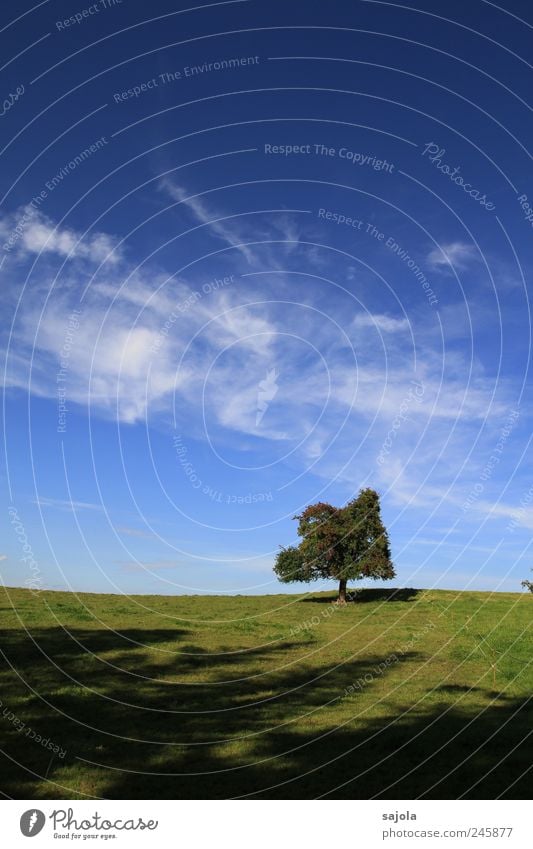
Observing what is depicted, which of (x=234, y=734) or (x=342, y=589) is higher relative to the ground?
(x=342, y=589)

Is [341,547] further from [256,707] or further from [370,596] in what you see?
[256,707]

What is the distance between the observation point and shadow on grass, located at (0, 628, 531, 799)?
13.2 meters

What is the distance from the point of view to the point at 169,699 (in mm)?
20625

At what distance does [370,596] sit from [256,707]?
39.7 m

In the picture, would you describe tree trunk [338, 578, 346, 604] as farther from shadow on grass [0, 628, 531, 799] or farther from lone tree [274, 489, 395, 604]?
shadow on grass [0, 628, 531, 799]

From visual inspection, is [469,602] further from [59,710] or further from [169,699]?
[59,710]

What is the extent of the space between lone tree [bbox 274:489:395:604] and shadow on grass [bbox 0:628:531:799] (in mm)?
27873

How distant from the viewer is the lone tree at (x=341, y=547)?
54.1 metres

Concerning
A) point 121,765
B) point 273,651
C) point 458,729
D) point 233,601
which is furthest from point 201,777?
point 233,601

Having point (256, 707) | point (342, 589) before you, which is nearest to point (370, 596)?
point (342, 589)

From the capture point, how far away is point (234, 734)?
55.8ft

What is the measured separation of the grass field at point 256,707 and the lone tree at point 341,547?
1422cm
